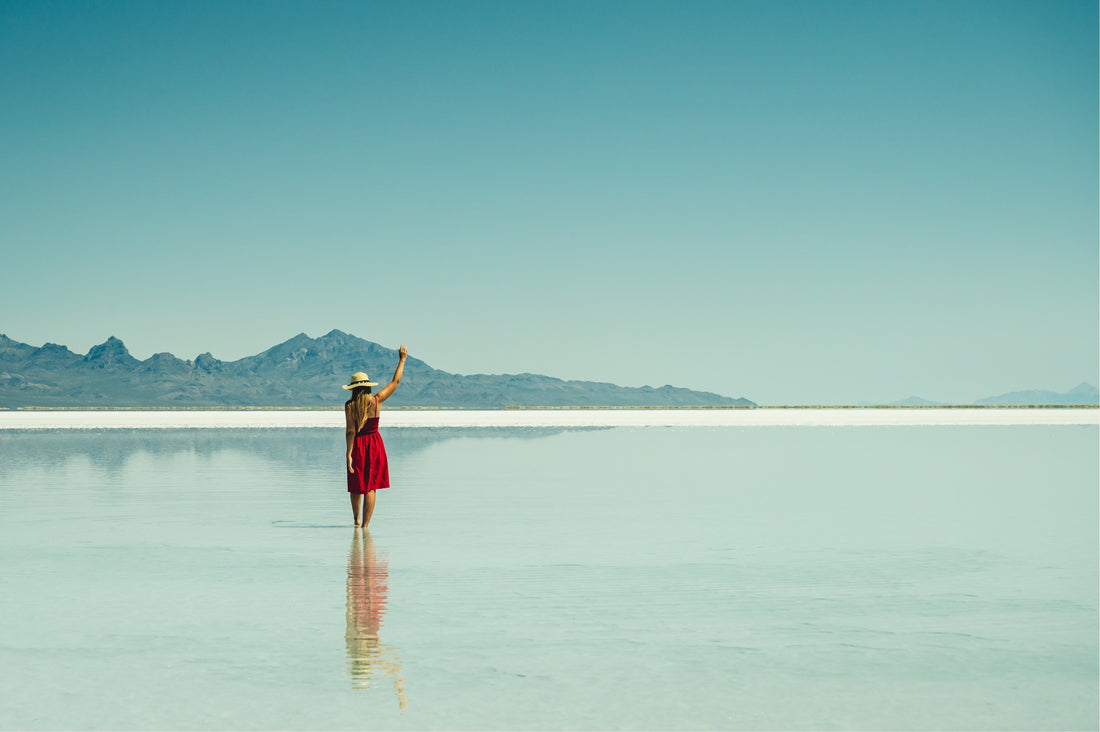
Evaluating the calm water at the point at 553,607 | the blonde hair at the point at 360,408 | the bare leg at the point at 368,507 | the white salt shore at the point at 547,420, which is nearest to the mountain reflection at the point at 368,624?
the calm water at the point at 553,607

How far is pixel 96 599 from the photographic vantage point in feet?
27.8

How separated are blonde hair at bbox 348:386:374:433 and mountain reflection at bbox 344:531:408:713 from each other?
7.14 feet

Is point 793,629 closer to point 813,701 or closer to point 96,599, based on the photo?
point 813,701

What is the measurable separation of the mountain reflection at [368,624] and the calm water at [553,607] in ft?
0.10

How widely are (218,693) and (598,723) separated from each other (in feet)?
6.59

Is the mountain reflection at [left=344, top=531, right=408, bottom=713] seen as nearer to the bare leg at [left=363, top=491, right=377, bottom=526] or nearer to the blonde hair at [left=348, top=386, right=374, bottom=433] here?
the bare leg at [left=363, top=491, right=377, bottom=526]

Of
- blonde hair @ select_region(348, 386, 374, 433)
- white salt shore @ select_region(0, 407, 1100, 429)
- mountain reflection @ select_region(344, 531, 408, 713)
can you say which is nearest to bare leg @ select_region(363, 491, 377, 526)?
blonde hair @ select_region(348, 386, 374, 433)

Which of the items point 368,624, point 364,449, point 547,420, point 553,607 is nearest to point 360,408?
point 364,449

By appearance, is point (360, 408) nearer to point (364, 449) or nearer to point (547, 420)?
point (364, 449)

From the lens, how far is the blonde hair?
13.1m

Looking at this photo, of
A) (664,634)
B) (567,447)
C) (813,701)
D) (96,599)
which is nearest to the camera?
(813,701)

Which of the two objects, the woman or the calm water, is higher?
the woman

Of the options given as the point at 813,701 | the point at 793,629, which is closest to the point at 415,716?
the point at 813,701

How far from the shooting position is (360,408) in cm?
1308
